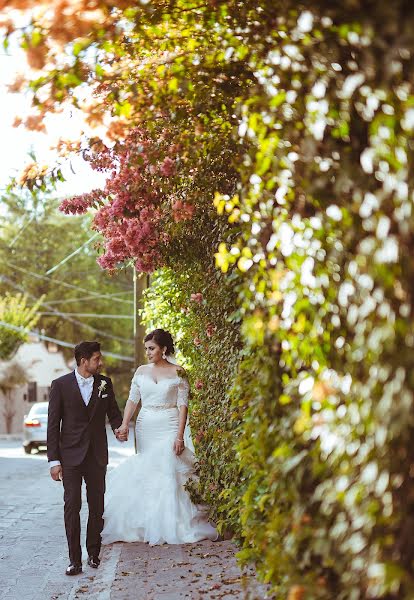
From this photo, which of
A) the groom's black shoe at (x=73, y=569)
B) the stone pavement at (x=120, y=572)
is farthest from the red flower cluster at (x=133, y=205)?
the groom's black shoe at (x=73, y=569)

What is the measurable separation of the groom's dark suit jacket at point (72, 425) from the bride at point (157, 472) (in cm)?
85

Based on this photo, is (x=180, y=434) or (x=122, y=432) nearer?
(x=122, y=432)

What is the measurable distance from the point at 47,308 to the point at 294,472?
6532 cm

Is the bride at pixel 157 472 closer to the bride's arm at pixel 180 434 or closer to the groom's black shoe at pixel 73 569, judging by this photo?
the bride's arm at pixel 180 434

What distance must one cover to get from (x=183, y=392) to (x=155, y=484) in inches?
39.5

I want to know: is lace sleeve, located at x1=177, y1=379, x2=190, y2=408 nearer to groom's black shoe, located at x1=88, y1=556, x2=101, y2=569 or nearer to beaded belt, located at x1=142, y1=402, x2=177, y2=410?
beaded belt, located at x1=142, y1=402, x2=177, y2=410

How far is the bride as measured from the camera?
10.6 m

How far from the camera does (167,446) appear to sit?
11094 mm

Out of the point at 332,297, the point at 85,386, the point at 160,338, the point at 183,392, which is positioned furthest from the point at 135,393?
the point at 332,297

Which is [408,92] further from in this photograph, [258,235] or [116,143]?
[116,143]

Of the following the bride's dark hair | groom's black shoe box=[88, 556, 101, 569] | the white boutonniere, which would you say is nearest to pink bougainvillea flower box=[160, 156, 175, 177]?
the white boutonniere

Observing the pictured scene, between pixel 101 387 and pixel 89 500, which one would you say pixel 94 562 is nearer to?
pixel 89 500

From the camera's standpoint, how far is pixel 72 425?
9.58 meters

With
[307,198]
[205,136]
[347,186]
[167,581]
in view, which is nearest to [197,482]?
[167,581]
